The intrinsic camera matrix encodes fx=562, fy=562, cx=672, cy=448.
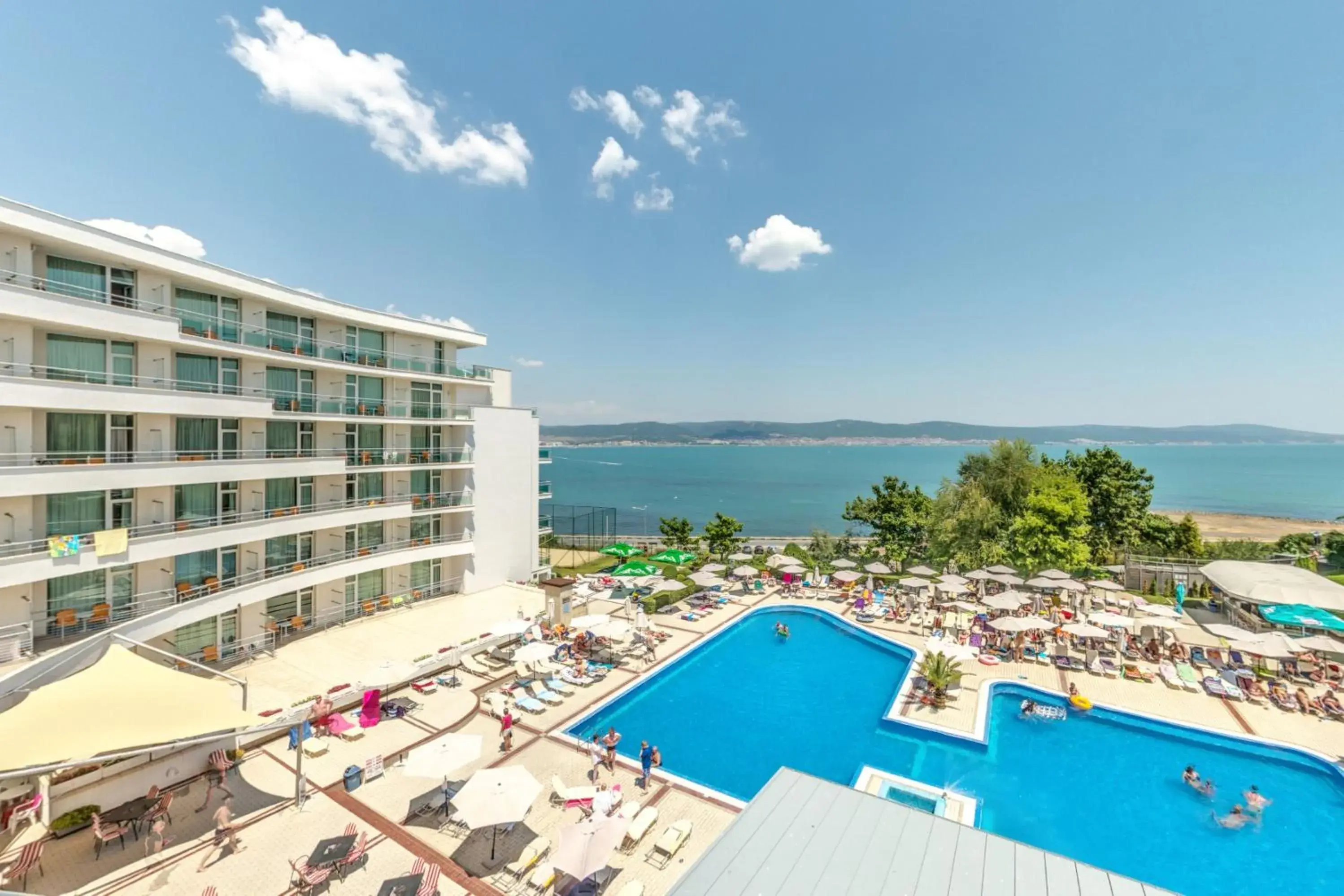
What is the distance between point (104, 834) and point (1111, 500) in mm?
46869

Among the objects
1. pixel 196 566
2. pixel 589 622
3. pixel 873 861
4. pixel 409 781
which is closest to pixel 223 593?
pixel 196 566

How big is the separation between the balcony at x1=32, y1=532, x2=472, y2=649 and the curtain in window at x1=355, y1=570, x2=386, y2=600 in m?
0.57

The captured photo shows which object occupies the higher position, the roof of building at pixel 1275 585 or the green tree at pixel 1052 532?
the green tree at pixel 1052 532

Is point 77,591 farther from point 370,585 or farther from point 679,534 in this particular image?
point 679,534

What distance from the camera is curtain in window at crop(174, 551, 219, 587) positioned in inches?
747

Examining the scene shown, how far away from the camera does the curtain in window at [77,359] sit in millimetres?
15992

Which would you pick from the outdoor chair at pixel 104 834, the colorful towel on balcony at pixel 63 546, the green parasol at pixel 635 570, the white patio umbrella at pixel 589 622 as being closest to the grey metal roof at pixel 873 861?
the outdoor chair at pixel 104 834

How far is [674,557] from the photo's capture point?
3494cm

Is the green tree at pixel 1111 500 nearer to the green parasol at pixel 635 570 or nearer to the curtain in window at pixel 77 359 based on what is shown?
the green parasol at pixel 635 570

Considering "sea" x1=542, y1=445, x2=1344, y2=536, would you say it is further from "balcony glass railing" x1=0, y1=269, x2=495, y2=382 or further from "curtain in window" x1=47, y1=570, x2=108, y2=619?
"curtain in window" x1=47, y1=570, x2=108, y2=619

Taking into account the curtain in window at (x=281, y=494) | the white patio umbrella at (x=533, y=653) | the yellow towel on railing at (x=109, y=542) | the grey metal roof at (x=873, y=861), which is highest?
the curtain in window at (x=281, y=494)

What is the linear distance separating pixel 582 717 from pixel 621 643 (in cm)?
648

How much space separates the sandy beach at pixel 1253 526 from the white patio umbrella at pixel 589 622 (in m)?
80.0

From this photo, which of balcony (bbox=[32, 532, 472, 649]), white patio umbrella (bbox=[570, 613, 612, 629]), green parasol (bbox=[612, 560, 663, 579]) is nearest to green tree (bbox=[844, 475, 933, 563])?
green parasol (bbox=[612, 560, 663, 579])
